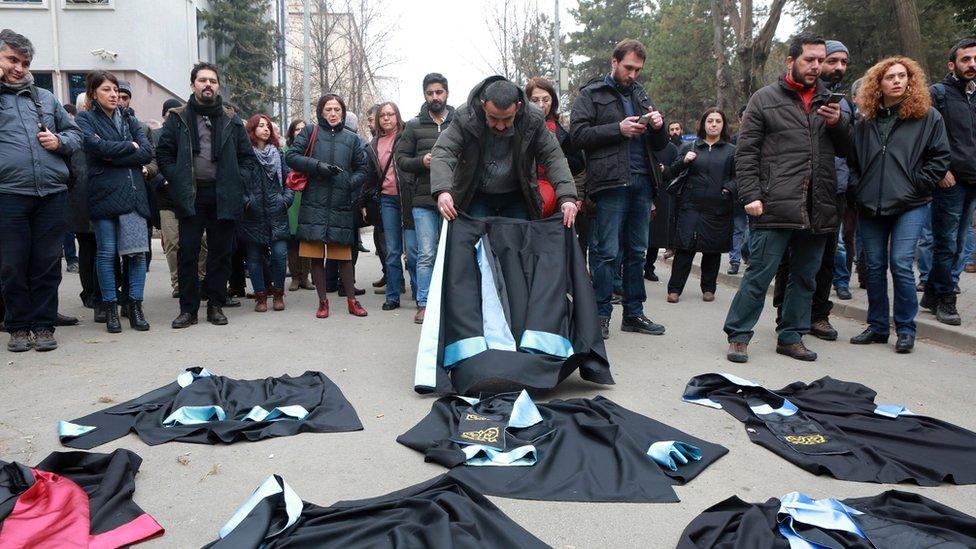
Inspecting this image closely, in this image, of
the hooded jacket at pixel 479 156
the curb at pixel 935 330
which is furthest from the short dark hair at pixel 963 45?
the hooded jacket at pixel 479 156

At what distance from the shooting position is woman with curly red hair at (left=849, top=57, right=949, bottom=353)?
6566 millimetres

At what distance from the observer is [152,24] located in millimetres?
23516

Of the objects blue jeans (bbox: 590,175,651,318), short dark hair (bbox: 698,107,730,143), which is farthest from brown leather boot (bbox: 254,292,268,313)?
short dark hair (bbox: 698,107,730,143)

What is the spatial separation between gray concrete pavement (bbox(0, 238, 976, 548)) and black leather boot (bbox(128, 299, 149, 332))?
0.32 ft

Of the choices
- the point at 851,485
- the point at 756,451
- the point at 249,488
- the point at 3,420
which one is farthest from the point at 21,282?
the point at 851,485

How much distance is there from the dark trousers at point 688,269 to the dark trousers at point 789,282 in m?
3.08

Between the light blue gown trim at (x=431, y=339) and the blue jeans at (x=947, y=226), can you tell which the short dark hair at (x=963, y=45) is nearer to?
the blue jeans at (x=947, y=226)

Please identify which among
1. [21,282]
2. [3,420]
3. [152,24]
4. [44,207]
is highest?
[152,24]

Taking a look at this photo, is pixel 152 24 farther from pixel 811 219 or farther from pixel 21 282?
pixel 811 219

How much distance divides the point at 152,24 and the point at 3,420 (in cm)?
2155

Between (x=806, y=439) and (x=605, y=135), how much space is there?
3.26 meters

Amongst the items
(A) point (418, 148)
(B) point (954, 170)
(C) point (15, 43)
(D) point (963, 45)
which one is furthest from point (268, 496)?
(D) point (963, 45)

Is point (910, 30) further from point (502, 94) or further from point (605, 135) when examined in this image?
point (502, 94)

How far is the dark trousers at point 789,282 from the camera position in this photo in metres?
6.28
